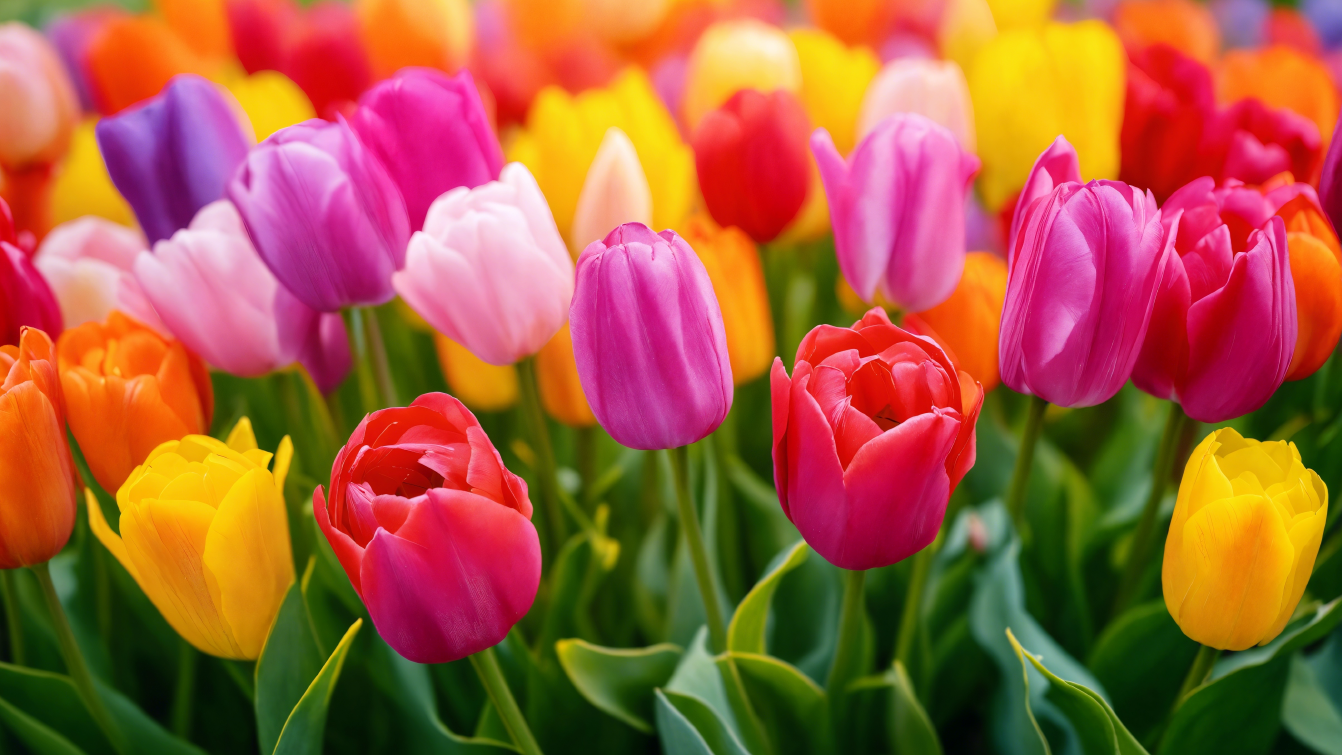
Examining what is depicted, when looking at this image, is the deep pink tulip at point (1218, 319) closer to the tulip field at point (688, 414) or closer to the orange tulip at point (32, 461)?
the tulip field at point (688, 414)

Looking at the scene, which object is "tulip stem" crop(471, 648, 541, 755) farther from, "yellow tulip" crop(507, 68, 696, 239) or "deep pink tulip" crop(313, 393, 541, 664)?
"yellow tulip" crop(507, 68, 696, 239)

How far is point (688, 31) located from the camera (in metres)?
1.06

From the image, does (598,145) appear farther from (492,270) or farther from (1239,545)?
(1239,545)

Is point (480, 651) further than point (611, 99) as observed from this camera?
No

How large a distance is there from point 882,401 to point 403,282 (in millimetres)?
222

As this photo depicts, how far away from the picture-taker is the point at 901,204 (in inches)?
18.1

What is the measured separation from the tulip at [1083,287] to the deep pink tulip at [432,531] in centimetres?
22

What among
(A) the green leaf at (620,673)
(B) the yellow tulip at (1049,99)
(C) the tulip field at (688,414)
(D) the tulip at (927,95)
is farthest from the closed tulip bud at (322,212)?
(B) the yellow tulip at (1049,99)

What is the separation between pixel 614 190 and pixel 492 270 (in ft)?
0.46

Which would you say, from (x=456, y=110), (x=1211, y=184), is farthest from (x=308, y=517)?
(x=1211, y=184)

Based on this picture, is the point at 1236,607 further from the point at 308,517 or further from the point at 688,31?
the point at 688,31

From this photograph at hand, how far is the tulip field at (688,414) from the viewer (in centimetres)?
37

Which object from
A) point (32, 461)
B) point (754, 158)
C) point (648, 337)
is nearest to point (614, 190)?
point (754, 158)

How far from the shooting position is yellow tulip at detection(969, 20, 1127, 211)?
25.7 inches
